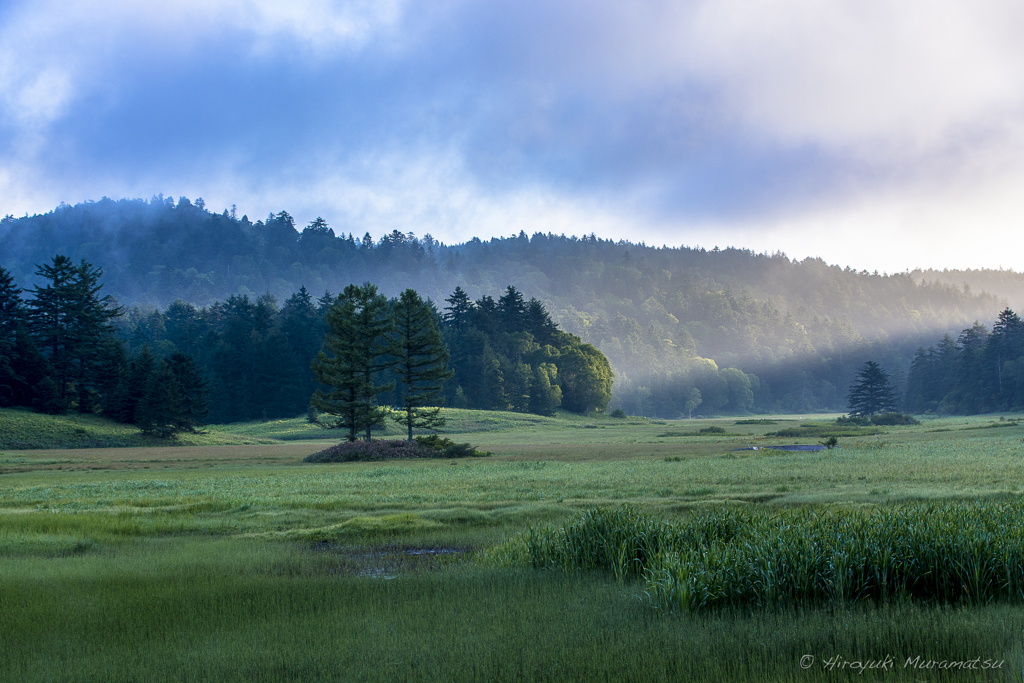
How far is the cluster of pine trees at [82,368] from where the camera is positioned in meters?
64.5

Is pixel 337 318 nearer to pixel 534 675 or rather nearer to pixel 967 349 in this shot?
pixel 534 675

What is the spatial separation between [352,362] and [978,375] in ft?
365

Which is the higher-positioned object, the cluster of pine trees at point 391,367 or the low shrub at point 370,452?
the cluster of pine trees at point 391,367

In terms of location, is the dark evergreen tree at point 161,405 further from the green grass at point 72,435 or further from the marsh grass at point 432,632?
the marsh grass at point 432,632

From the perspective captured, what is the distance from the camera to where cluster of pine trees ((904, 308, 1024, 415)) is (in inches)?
4154

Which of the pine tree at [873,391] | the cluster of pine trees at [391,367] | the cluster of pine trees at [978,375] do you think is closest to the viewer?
the pine tree at [873,391]

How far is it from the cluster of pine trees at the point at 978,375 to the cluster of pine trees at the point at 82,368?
114543 mm

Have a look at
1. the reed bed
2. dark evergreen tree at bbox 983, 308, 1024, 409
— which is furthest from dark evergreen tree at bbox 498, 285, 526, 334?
the reed bed

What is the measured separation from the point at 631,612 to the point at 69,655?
620 cm

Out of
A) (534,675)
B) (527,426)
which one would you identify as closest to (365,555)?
(534,675)

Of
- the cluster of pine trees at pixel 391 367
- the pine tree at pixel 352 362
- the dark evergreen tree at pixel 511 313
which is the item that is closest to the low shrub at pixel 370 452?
the pine tree at pixel 352 362

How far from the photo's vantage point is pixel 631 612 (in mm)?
8234

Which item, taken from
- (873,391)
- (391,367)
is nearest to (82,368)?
(391,367)

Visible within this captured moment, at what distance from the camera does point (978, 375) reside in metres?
112
